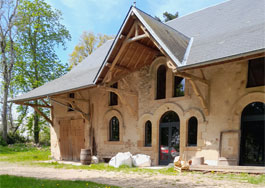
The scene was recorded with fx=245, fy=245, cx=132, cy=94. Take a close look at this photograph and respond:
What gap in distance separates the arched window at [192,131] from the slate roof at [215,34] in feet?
8.76

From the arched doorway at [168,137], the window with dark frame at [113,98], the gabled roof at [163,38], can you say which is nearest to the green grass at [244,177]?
the arched doorway at [168,137]

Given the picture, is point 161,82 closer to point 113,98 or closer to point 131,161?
point 113,98

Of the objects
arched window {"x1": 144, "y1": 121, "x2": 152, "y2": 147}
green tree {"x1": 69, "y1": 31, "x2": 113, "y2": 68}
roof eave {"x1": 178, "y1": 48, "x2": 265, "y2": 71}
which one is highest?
green tree {"x1": 69, "y1": 31, "x2": 113, "y2": 68}

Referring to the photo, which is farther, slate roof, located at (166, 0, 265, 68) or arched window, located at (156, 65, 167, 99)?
arched window, located at (156, 65, 167, 99)

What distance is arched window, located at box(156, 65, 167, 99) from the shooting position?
10.9 metres

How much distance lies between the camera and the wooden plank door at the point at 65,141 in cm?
1428

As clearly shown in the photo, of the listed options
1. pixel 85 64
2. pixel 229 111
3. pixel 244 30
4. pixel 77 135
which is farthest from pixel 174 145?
pixel 85 64

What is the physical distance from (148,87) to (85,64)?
606cm

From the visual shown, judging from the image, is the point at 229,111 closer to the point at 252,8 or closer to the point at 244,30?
the point at 244,30

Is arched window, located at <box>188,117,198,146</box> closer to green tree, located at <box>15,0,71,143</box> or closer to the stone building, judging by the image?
the stone building

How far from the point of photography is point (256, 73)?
26.8 feet

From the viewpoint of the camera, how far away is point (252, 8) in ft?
32.8

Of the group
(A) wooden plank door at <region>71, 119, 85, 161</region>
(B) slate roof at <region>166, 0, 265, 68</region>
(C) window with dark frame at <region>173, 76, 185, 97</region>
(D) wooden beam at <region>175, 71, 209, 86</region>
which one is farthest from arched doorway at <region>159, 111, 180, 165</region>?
(A) wooden plank door at <region>71, 119, 85, 161</region>

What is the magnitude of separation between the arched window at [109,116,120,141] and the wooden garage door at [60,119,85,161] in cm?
179
